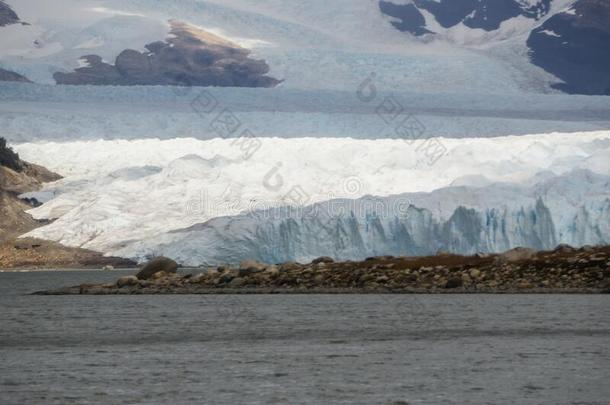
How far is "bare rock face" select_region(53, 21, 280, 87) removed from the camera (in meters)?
115

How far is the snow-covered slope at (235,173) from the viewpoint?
7044 cm

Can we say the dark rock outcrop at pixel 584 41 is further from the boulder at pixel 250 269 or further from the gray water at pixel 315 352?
the gray water at pixel 315 352

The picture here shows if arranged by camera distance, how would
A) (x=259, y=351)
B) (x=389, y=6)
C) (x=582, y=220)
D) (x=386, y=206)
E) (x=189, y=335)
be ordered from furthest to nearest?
(x=389, y=6), (x=386, y=206), (x=582, y=220), (x=189, y=335), (x=259, y=351)

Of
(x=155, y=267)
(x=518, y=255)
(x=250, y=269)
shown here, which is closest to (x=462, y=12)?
(x=155, y=267)

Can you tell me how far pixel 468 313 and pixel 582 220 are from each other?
21950 millimetres

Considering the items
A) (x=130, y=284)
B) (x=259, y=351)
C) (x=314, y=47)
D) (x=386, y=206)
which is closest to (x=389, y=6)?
(x=314, y=47)

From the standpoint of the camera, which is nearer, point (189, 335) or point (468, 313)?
point (189, 335)

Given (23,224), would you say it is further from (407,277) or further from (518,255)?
(518,255)

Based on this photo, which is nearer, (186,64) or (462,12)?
(186,64)

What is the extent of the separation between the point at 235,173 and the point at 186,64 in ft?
152

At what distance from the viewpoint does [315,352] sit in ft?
90.1

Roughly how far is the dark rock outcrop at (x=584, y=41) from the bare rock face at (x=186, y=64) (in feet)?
93.1

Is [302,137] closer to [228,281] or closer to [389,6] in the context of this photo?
[228,281]

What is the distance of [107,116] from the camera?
281ft
